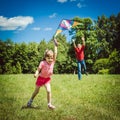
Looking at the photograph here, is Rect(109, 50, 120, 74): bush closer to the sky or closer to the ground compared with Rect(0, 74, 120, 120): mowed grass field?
closer to the sky

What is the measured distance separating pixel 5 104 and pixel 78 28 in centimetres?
2379

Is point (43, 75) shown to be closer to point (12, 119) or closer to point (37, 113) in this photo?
point (37, 113)

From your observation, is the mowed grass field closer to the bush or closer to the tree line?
the tree line

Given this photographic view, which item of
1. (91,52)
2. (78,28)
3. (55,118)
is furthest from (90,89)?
(91,52)

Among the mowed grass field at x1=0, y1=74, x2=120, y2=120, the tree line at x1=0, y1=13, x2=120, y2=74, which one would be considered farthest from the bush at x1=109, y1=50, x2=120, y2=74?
the mowed grass field at x1=0, y1=74, x2=120, y2=120

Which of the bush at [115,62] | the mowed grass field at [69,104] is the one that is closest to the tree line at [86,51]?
the bush at [115,62]

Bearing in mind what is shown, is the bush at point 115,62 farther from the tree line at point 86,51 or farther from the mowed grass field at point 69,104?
the mowed grass field at point 69,104

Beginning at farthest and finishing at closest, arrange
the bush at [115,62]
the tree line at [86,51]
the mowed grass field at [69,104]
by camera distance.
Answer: the tree line at [86,51] < the bush at [115,62] < the mowed grass field at [69,104]

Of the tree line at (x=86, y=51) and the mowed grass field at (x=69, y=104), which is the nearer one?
the mowed grass field at (x=69, y=104)

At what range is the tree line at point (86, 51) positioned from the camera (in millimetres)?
20359

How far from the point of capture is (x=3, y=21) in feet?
32.1

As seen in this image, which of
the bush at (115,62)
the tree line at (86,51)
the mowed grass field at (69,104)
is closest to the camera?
the mowed grass field at (69,104)

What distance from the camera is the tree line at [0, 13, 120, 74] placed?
20.4 meters

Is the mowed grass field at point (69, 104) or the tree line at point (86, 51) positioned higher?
the tree line at point (86, 51)
